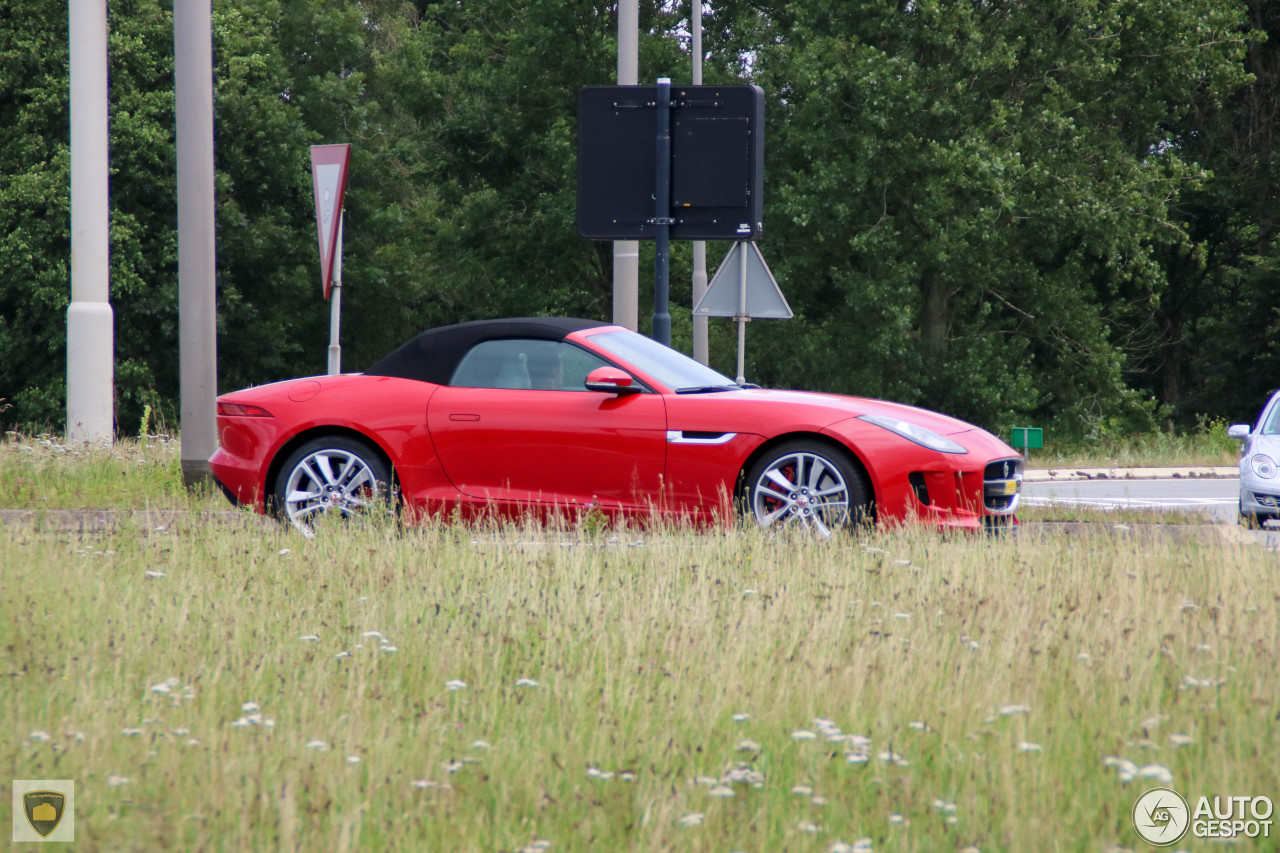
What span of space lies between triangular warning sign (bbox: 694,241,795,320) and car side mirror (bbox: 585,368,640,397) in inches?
206

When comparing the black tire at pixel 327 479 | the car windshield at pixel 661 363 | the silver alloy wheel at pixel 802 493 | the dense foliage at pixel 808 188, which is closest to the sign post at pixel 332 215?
the black tire at pixel 327 479

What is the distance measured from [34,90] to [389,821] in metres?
31.4

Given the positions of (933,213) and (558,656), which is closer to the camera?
(558,656)

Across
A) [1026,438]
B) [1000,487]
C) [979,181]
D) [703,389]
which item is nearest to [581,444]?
[703,389]

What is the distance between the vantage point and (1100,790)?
11.4ft

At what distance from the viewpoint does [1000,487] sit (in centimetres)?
790

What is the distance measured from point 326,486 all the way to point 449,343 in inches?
44.6

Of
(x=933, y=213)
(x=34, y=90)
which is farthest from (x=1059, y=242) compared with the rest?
(x=34, y=90)

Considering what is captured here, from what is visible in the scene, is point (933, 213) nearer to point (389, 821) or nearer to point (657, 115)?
point (657, 115)

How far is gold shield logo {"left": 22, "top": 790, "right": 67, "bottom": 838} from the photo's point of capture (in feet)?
10.6

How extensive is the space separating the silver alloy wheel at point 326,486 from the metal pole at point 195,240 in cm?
257

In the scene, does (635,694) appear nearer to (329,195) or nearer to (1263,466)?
(329,195)

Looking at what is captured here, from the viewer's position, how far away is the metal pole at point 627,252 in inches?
546

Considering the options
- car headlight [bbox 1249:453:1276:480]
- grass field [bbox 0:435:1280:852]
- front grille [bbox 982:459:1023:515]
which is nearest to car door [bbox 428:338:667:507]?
grass field [bbox 0:435:1280:852]
